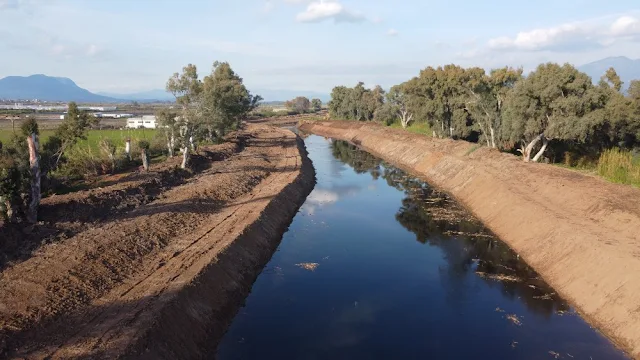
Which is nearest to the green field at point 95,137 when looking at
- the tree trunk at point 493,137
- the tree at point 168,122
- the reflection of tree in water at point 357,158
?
the tree at point 168,122

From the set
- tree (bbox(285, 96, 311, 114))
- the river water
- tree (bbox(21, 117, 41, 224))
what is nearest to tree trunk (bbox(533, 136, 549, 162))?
the river water

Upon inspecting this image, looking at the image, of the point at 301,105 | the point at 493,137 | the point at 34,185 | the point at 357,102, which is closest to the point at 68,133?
the point at 34,185

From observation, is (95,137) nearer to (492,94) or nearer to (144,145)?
(144,145)

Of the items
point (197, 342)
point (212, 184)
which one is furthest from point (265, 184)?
point (197, 342)

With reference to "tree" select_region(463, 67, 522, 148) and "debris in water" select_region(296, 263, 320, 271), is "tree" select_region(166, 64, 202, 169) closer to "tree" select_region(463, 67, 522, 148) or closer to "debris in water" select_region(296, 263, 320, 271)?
"debris in water" select_region(296, 263, 320, 271)

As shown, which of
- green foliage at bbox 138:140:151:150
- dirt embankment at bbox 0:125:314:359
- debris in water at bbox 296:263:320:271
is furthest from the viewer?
green foliage at bbox 138:140:151:150

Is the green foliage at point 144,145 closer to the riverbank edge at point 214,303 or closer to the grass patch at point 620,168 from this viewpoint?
the riverbank edge at point 214,303

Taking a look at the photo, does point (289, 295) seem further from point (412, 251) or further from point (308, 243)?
point (412, 251)
